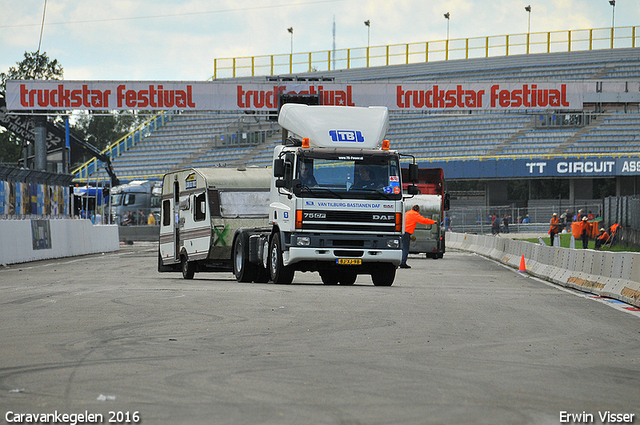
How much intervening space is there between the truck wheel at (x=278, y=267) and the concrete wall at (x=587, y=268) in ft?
18.9

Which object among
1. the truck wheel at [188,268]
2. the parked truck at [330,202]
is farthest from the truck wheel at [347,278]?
the truck wheel at [188,268]

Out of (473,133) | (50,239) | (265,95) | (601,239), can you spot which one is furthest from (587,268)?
(473,133)

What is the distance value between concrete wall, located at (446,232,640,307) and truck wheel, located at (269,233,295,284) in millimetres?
5746

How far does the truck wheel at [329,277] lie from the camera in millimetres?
19737

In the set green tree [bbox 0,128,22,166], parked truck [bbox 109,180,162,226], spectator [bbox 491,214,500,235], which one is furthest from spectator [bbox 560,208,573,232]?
green tree [bbox 0,128,22,166]

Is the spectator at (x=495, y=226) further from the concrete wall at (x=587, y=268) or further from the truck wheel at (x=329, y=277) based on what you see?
the truck wheel at (x=329, y=277)

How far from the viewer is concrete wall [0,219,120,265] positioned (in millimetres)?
26781

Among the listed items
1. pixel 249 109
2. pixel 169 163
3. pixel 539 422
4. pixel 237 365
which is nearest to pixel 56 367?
pixel 237 365

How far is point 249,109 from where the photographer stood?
42188 mm

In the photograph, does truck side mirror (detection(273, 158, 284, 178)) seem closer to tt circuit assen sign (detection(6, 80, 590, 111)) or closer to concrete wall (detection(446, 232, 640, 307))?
concrete wall (detection(446, 232, 640, 307))

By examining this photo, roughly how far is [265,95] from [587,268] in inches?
1006

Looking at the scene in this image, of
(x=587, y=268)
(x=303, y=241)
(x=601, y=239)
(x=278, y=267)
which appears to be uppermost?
(x=303, y=241)

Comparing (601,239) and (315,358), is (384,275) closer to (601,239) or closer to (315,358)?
(315,358)

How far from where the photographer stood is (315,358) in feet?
26.1
